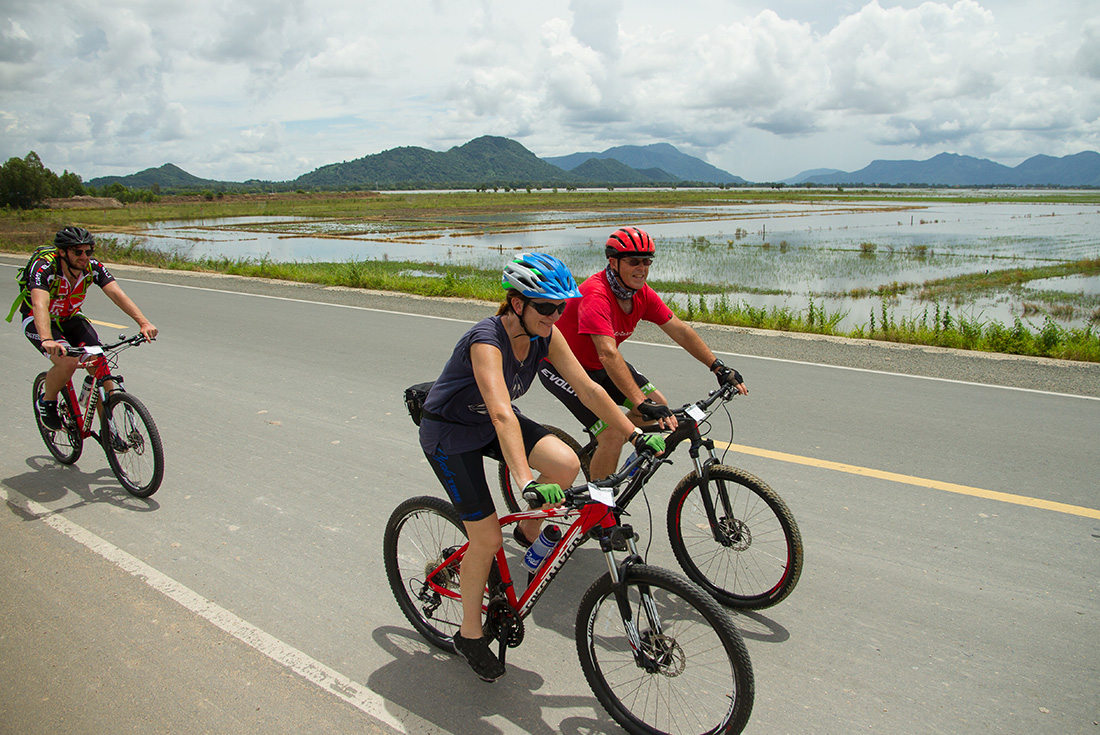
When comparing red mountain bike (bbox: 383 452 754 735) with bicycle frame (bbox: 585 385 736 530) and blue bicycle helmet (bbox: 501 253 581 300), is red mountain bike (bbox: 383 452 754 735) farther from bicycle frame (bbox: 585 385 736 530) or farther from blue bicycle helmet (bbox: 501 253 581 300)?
blue bicycle helmet (bbox: 501 253 581 300)

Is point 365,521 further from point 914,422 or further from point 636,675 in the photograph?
point 914,422

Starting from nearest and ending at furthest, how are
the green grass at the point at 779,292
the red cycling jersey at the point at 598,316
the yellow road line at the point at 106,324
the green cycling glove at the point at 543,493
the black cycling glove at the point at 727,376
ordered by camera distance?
the green cycling glove at the point at 543,493 < the black cycling glove at the point at 727,376 < the red cycling jersey at the point at 598,316 < the green grass at the point at 779,292 < the yellow road line at the point at 106,324

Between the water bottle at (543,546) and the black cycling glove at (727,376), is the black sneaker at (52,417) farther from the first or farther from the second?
the black cycling glove at (727,376)

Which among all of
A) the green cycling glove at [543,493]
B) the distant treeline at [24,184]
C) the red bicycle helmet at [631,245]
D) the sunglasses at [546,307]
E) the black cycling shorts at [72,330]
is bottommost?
the green cycling glove at [543,493]

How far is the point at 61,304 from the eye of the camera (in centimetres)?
526

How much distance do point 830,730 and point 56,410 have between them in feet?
19.0

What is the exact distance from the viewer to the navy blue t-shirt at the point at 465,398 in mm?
2941

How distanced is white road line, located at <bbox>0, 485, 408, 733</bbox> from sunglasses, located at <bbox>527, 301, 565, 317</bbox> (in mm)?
Result: 1790

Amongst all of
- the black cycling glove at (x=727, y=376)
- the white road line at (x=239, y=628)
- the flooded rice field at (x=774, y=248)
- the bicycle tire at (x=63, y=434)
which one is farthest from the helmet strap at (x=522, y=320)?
the flooded rice field at (x=774, y=248)

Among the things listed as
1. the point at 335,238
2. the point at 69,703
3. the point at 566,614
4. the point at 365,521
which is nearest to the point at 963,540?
the point at 566,614

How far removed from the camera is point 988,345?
31.6ft

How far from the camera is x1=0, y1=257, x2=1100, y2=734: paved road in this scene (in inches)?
115

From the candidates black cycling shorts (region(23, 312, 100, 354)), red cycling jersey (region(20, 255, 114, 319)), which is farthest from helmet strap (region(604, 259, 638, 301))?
black cycling shorts (region(23, 312, 100, 354))

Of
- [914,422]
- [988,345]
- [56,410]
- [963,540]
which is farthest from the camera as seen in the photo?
[988,345]
